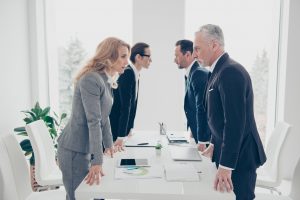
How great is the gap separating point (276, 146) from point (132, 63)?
1.62 meters

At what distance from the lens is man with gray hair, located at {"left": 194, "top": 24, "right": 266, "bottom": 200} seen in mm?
1554

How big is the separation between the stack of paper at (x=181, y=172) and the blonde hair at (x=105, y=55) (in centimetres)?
78

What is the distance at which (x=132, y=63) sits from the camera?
9.70ft

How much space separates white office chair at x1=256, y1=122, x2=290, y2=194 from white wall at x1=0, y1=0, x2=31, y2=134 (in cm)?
284

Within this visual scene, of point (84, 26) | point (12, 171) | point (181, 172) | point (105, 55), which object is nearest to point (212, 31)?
point (105, 55)

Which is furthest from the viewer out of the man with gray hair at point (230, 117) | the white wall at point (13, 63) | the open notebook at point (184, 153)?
the white wall at point (13, 63)

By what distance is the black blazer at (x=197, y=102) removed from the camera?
2.35 m

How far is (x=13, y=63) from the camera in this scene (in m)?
3.61

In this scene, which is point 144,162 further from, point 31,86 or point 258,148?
point 31,86

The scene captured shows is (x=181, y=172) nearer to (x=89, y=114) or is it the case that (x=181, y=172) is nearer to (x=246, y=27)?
(x=89, y=114)

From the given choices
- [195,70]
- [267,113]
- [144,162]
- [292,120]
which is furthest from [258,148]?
[267,113]

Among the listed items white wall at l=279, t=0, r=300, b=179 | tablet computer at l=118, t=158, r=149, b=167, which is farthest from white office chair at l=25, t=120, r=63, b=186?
white wall at l=279, t=0, r=300, b=179

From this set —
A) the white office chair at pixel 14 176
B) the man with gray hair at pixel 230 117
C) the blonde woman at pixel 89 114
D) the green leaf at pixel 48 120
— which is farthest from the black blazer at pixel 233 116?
the green leaf at pixel 48 120

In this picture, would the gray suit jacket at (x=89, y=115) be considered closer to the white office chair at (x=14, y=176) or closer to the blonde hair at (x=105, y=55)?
the blonde hair at (x=105, y=55)
